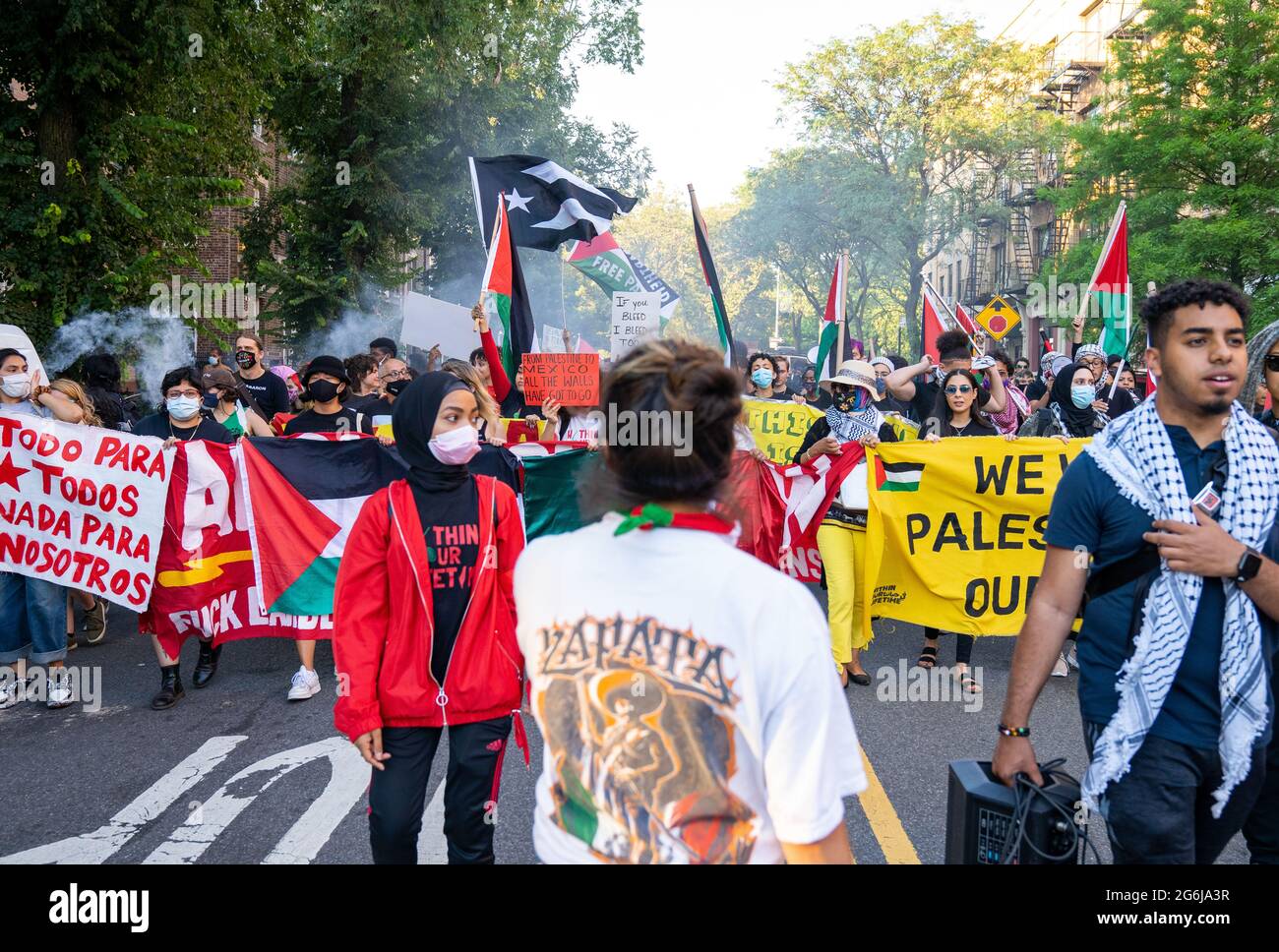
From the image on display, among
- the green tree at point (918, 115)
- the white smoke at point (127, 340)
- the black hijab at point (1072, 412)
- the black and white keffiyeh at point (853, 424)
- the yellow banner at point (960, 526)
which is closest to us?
the yellow banner at point (960, 526)

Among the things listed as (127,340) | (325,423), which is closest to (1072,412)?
(325,423)

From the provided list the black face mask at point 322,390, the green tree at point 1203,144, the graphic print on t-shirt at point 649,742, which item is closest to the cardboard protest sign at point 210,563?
the black face mask at point 322,390

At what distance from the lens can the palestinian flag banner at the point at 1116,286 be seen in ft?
27.9

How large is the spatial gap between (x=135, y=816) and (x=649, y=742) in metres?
3.63

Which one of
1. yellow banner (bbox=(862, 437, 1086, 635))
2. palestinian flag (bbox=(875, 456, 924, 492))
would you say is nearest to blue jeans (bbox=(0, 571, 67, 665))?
yellow banner (bbox=(862, 437, 1086, 635))

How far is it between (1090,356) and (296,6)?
12.0m

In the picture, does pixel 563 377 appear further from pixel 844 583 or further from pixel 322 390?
pixel 844 583

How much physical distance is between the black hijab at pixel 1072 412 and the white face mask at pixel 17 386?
7.32 metres

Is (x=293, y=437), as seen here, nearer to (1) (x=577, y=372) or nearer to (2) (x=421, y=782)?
(1) (x=577, y=372)

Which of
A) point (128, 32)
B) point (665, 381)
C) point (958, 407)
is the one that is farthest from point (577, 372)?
point (128, 32)

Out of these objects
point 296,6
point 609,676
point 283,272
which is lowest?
point 609,676

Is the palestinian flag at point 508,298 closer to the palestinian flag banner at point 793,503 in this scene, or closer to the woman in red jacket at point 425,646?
the palestinian flag banner at point 793,503

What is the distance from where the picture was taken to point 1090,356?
849 cm

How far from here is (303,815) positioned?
4430 mm
